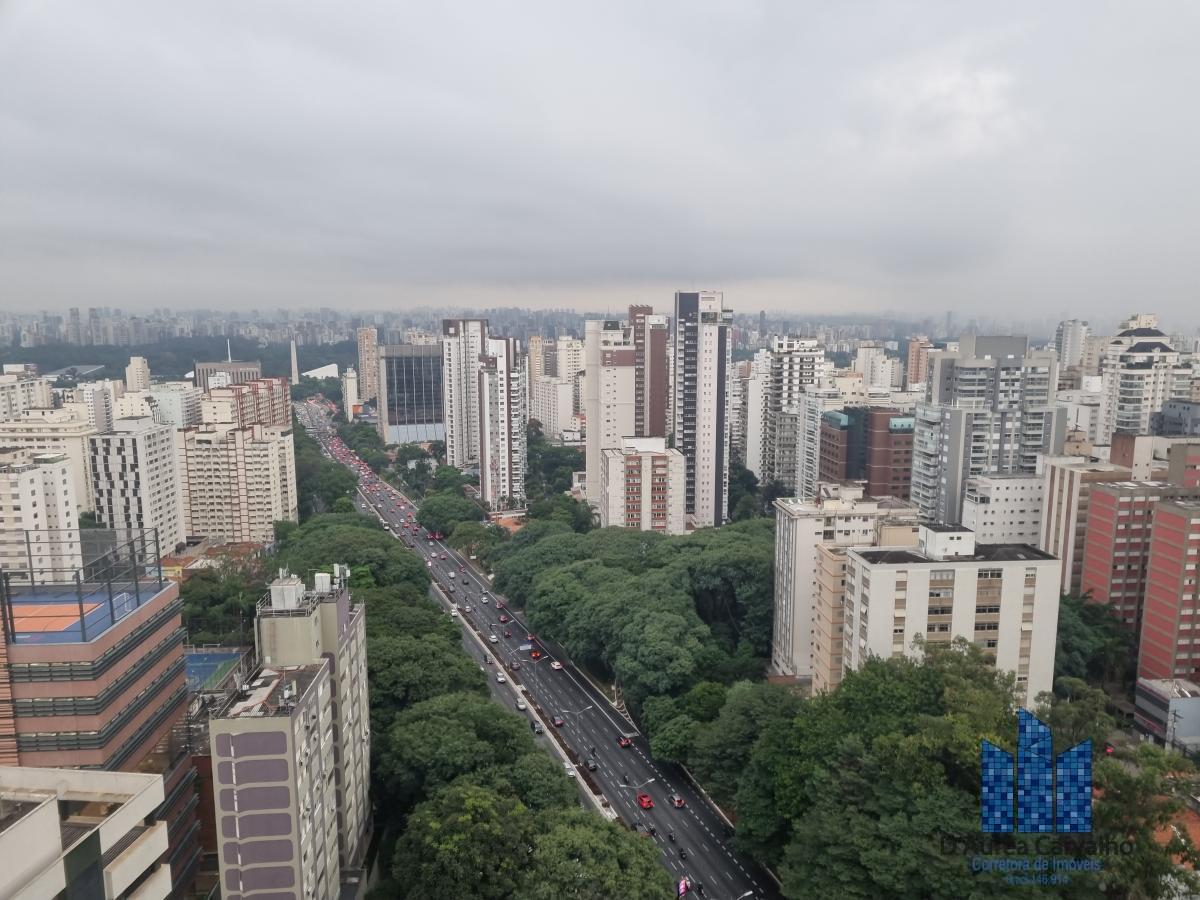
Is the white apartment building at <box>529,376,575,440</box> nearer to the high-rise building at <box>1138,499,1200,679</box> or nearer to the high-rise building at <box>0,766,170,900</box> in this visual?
the high-rise building at <box>1138,499,1200,679</box>

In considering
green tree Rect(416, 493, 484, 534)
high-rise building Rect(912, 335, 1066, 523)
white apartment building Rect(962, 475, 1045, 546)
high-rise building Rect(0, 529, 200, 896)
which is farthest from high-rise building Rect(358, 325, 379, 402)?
high-rise building Rect(0, 529, 200, 896)

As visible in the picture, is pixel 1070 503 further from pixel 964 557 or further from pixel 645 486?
pixel 645 486

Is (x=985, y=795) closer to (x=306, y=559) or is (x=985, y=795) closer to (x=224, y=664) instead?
(x=224, y=664)

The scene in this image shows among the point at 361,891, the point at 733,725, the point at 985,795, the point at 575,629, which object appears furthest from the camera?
the point at 575,629

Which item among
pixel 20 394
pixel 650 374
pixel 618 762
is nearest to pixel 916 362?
pixel 650 374

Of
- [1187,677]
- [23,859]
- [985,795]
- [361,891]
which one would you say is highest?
[23,859]

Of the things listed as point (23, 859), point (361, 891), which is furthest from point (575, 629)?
point (23, 859)
